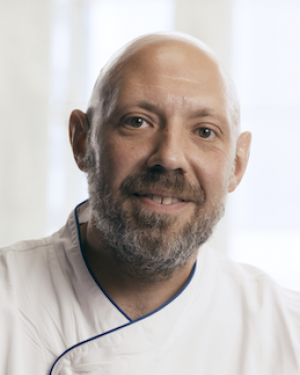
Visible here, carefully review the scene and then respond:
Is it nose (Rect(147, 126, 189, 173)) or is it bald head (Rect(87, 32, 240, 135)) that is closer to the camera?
nose (Rect(147, 126, 189, 173))

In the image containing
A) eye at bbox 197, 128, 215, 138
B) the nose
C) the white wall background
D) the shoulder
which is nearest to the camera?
the nose

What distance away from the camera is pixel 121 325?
1.29 m

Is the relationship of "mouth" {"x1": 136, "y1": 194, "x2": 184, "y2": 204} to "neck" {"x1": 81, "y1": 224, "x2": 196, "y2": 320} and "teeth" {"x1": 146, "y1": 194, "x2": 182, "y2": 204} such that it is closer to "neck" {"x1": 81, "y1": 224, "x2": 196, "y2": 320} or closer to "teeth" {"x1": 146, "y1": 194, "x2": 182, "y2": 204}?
"teeth" {"x1": 146, "y1": 194, "x2": 182, "y2": 204}

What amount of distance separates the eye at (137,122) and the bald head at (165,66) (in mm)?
75

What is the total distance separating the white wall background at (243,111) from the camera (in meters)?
3.65

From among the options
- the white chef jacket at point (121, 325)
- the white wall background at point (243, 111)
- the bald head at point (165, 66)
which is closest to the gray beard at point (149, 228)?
the white chef jacket at point (121, 325)

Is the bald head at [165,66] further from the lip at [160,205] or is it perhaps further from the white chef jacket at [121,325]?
the white chef jacket at [121,325]

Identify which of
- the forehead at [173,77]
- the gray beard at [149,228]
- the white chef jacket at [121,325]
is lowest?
the white chef jacket at [121,325]

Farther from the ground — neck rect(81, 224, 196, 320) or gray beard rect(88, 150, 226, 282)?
gray beard rect(88, 150, 226, 282)

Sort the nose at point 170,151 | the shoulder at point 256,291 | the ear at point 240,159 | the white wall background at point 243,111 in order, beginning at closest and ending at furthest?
the nose at point 170,151 → the shoulder at point 256,291 → the ear at point 240,159 → the white wall background at point 243,111

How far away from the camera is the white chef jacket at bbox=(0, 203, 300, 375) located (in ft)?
4.11

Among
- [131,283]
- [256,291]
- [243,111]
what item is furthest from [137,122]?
[243,111]

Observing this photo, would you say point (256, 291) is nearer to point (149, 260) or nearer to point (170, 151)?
point (149, 260)

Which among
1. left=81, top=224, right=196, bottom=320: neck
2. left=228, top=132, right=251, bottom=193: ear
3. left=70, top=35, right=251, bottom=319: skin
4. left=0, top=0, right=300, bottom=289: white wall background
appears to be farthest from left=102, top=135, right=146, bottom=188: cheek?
left=0, top=0, right=300, bottom=289: white wall background
